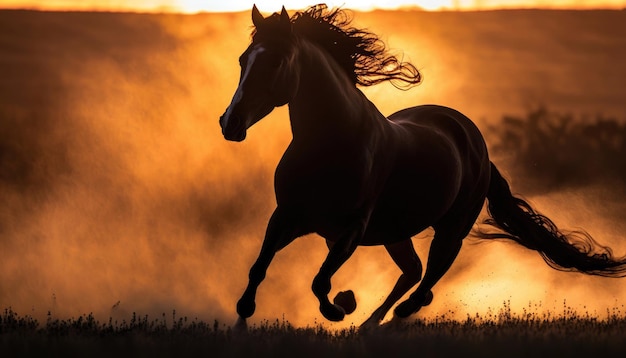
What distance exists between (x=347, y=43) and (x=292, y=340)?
217 cm

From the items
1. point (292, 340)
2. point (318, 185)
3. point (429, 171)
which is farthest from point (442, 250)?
point (292, 340)

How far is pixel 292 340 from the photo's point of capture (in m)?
8.32

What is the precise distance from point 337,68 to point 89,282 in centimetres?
568

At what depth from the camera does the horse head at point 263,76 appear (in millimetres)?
8141

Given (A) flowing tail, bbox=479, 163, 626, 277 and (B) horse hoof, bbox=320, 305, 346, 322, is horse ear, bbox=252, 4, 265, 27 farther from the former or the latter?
(A) flowing tail, bbox=479, 163, 626, 277

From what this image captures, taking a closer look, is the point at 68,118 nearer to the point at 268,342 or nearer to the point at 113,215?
the point at 113,215

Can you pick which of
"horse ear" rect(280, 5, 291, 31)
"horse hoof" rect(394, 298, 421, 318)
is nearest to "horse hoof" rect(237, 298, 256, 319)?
"horse ear" rect(280, 5, 291, 31)

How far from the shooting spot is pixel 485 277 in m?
14.4

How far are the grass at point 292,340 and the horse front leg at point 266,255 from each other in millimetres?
179

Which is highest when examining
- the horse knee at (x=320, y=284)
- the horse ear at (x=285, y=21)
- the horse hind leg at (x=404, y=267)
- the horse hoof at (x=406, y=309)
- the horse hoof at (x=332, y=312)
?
the horse ear at (x=285, y=21)

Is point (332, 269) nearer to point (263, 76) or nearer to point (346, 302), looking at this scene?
point (346, 302)

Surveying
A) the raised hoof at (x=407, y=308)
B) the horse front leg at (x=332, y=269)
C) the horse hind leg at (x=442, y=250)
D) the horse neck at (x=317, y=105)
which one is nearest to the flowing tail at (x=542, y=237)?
the horse hind leg at (x=442, y=250)

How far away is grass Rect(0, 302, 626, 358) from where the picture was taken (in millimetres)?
8031

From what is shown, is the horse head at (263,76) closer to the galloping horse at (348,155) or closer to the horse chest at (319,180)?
the galloping horse at (348,155)
